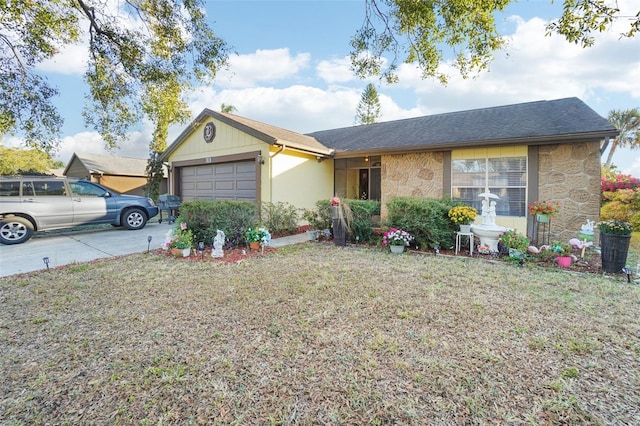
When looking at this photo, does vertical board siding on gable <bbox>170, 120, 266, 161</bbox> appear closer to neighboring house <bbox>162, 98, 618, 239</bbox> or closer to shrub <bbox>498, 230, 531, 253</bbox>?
neighboring house <bbox>162, 98, 618, 239</bbox>

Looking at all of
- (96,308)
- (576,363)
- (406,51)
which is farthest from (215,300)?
(406,51)

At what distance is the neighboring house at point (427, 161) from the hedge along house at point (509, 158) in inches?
0.9

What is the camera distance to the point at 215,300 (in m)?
3.67

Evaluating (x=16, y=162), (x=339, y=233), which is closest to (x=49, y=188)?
(x=339, y=233)

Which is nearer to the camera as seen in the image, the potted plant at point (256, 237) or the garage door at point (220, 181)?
the potted plant at point (256, 237)

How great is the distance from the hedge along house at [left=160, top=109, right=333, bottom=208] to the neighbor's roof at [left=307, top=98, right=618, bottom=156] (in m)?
1.37

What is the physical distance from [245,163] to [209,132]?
2296mm

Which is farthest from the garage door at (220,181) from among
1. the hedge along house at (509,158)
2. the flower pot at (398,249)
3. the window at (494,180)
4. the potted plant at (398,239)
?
the window at (494,180)

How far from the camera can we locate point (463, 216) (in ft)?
20.8

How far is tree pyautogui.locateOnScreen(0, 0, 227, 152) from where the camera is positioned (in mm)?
6125

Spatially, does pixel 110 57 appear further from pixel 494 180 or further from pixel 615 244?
pixel 615 244

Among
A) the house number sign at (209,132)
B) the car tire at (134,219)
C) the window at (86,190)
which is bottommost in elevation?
the car tire at (134,219)

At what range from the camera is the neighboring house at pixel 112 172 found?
755 inches

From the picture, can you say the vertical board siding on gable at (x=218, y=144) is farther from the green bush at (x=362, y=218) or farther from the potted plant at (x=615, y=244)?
the potted plant at (x=615, y=244)
